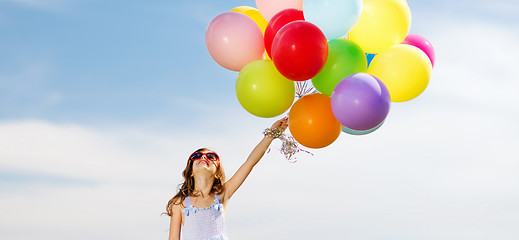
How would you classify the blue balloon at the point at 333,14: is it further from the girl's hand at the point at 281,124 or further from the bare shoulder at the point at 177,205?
the bare shoulder at the point at 177,205

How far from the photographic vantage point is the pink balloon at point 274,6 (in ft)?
16.8

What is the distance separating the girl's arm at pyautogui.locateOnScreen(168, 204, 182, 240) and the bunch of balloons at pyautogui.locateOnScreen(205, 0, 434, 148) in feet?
3.64

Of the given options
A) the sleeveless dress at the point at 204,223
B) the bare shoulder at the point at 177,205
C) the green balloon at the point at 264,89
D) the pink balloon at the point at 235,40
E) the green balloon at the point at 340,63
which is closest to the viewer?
the green balloon at the point at 340,63

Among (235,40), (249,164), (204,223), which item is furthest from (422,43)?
(204,223)

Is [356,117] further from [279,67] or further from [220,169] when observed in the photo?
[220,169]

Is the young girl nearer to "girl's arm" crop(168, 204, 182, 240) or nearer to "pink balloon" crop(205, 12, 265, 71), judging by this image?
"girl's arm" crop(168, 204, 182, 240)

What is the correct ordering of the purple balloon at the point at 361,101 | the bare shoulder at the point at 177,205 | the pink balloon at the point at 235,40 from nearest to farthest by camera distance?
the purple balloon at the point at 361,101 → the pink balloon at the point at 235,40 → the bare shoulder at the point at 177,205

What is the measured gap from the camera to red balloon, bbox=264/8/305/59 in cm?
484

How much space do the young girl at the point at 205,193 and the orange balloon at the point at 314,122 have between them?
0.36 m

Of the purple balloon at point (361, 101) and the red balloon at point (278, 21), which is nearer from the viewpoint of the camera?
the purple balloon at point (361, 101)

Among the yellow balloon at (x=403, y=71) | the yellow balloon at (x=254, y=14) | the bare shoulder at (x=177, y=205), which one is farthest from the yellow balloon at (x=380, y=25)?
the bare shoulder at (x=177, y=205)

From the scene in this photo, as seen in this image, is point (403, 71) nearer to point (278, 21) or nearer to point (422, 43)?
point (422, 43)

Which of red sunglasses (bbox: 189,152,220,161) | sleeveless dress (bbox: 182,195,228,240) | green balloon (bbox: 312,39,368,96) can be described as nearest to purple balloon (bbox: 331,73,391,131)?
green balloon (bbox: 312,39,368,96)

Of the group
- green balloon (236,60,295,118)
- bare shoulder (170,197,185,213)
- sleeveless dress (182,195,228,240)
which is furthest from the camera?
bare shoulder (170,197,185,213)
